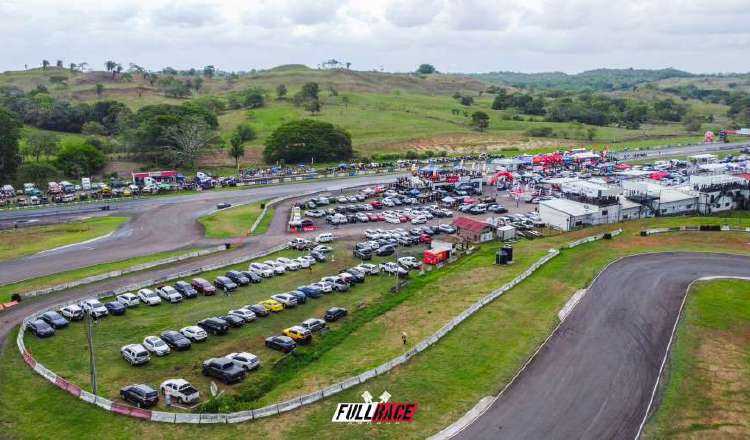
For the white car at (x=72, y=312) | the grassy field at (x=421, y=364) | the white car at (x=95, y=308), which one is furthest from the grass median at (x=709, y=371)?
the white car at (x=72, y=312)

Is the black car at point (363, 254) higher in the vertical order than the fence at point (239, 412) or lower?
higher

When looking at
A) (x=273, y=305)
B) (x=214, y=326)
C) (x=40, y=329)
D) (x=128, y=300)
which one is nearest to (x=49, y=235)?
(x=128, y=300)

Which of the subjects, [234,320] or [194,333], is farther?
[234,320]

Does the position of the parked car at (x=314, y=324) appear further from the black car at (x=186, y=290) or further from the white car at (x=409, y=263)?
the white car at (x=409, y=263)

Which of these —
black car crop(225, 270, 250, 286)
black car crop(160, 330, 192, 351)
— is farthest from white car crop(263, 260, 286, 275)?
black car crop(160, 330, 192, 351)

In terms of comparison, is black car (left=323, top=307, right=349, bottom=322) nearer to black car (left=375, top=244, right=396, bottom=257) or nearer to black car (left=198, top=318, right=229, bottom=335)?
black car (left=198, top=318, right=229, bottom=335)

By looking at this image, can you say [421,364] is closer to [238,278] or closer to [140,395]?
[140,395]
